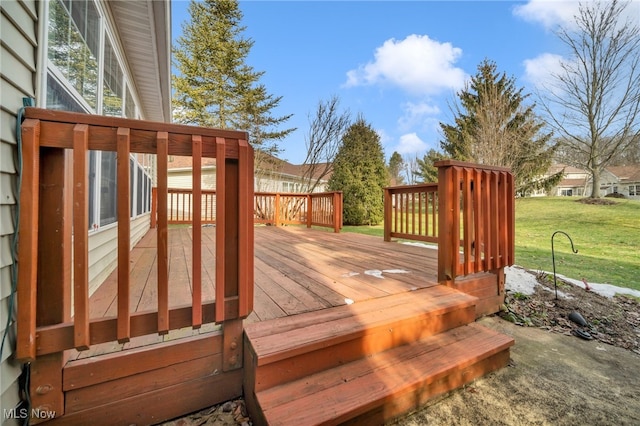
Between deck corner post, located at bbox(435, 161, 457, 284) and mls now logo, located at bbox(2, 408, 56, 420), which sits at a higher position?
deck corner post, located at bbox(435, 161, 457, 284)

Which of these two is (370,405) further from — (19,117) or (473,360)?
(19,117)

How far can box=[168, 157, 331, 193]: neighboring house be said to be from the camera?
13087 millimetres

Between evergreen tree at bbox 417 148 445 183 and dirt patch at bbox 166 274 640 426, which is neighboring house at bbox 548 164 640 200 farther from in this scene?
dirt patch at bbox 166 274 640 426

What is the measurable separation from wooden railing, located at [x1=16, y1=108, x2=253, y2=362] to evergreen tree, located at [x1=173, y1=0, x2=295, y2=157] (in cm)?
1262

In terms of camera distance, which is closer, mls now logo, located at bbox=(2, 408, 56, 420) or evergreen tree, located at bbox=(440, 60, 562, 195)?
mls now logo, located at bbox=(2, 408, 56, 420)

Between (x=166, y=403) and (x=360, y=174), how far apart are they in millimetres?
10545

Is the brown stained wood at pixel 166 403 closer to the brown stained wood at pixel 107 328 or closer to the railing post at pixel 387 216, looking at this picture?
the brown stained wood at pixel 107 328

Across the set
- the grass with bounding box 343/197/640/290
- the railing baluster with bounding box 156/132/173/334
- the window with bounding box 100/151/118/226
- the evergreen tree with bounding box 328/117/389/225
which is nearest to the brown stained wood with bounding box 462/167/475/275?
the railing baluster with bounding box 156/132/173/334

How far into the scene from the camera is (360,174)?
11289mm

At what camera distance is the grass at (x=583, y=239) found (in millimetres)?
4145

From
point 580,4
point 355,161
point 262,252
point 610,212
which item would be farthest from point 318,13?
point 610,212

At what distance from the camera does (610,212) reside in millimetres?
10828

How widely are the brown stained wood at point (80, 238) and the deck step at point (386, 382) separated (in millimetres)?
778

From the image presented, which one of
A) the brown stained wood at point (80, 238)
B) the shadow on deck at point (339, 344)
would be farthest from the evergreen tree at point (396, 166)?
the brown stained wood at point (80, 238)
